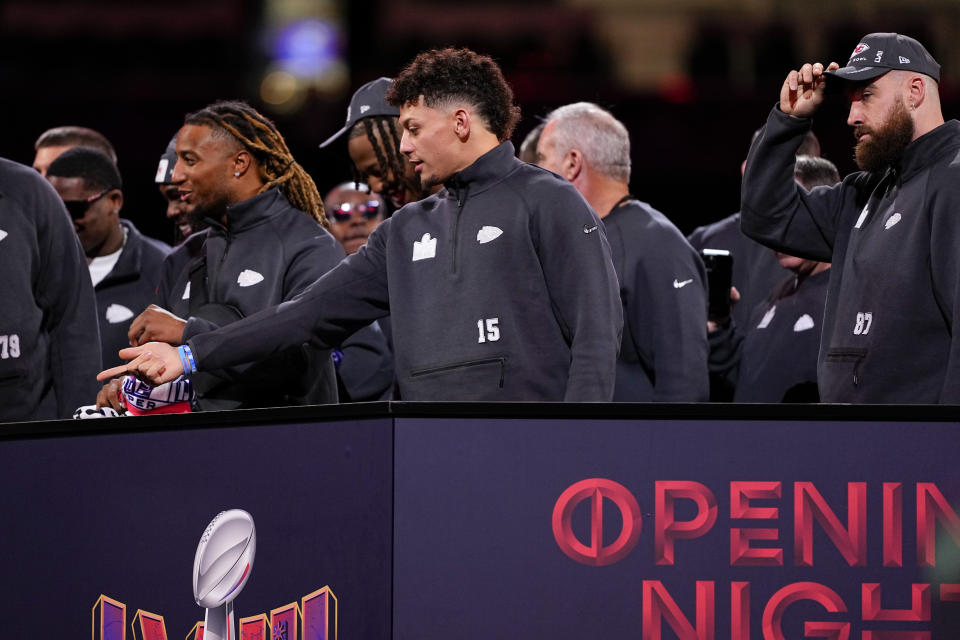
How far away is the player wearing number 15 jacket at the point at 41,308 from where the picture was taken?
4020 millimetres

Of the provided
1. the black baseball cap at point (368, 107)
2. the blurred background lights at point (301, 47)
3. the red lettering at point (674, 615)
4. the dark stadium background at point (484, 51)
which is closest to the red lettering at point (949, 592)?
the red lettering at point (674, 615)

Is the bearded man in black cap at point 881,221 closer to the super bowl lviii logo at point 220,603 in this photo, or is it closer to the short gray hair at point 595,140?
the short gray hair at point 595,140

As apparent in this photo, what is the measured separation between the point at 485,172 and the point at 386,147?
4.17 ft

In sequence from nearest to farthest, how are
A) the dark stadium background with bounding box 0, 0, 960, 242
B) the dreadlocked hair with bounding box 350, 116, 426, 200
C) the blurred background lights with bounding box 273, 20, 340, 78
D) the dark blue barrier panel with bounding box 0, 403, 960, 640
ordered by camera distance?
1. the dark blue barrier panel with bounding box 0, 403, 960, 640
2. the dreadlocked hair with bounding box 350, 116, 426, 200
3. the dark stadium background with bounding box 0, 0, 960, 242
4. the blurred background lights with bounding box 273, 20, 340, 78

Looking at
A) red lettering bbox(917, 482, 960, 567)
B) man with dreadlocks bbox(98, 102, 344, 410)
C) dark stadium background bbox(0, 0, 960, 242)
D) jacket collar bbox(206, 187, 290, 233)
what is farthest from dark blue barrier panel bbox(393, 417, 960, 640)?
dark stadium background bbox(0, 0, 960, 242)

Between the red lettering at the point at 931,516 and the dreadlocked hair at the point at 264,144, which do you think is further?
the dreadlocked hair at the point at 264,144

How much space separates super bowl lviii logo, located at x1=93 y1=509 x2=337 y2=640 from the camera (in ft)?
8.69

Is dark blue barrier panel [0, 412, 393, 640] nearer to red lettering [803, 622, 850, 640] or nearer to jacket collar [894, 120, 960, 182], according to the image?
red lettering [803, 622, 850, 640]

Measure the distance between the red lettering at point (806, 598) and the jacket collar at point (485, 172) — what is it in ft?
4.59

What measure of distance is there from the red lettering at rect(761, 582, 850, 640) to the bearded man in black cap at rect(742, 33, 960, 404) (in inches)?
30.5

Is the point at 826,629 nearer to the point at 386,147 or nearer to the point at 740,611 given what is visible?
the point at 740,611

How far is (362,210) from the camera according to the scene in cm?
574

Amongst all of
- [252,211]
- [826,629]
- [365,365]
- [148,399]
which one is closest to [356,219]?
[365,365]

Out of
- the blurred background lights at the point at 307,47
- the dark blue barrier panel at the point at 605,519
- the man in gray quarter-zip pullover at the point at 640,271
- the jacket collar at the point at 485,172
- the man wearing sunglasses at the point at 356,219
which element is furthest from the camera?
the blurred background lights at the point at 307,47
